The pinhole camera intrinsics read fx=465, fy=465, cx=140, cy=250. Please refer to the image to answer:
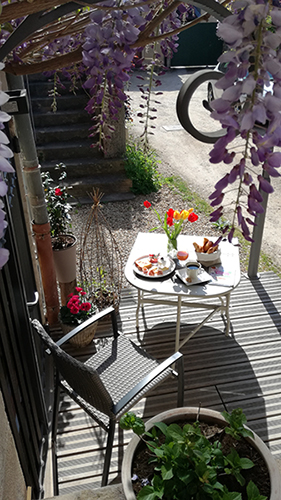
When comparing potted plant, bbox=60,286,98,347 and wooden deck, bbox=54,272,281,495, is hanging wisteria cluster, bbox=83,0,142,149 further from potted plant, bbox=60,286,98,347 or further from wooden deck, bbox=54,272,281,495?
potted plant, bbox=60,286,98,347

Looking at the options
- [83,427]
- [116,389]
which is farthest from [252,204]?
[83,427]

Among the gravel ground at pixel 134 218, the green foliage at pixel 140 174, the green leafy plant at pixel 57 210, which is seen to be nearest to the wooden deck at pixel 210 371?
the green leafy plant at pixel 57 210

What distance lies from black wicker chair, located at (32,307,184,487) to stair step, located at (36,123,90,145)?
14.3 ft

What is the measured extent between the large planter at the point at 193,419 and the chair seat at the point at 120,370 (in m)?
0.68

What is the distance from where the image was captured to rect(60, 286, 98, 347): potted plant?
3312 mm

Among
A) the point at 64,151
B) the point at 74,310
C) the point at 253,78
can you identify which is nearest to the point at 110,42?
the point at 253,78

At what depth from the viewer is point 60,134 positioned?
6629mm

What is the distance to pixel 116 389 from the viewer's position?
8.29 feet

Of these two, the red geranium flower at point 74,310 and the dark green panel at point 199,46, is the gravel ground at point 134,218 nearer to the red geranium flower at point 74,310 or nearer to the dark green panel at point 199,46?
the red geranium flower at point 74,310

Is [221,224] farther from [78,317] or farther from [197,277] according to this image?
[78,317]

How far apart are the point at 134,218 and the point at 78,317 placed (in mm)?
2847

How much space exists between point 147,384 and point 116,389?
251mm

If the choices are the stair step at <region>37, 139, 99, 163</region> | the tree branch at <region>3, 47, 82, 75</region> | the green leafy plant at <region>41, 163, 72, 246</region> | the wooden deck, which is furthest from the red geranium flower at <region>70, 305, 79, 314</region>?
the stair step at <region>37, 139, 99, 163</region>

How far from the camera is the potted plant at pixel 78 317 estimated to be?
3.31 m
